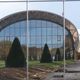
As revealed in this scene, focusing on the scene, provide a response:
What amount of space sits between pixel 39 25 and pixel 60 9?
50.9 ft

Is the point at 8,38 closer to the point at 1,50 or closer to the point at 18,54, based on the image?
the point at 1,50

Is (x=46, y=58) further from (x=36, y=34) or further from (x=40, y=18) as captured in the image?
(x=36, y=34)

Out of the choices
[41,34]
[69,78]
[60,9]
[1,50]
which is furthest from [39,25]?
[69,78]

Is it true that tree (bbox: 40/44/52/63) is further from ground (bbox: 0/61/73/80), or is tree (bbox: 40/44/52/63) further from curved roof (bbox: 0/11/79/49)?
ground (bbox: 0/61/73/80)

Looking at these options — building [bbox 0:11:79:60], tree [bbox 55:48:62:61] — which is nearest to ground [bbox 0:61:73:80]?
tree [bbox 55:48:62:61]

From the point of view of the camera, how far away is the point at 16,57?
78.3ft

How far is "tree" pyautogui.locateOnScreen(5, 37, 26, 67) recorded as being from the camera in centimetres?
2369

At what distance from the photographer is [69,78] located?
1590 centimetres

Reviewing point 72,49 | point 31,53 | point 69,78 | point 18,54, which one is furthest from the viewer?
point 31,53

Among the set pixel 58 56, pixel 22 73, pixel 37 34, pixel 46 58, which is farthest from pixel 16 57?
pixel 37 34

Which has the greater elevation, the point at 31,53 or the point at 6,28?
the point at 6,28

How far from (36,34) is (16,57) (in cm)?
1747

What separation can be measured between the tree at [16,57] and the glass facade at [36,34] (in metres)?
14.1

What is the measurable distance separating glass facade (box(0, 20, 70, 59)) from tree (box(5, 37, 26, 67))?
14.1 m
